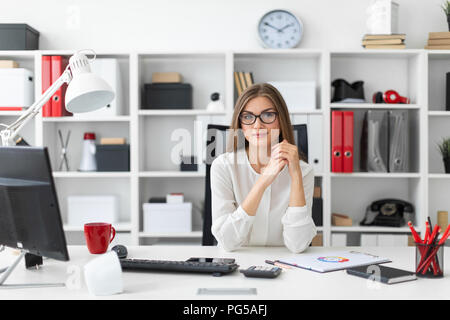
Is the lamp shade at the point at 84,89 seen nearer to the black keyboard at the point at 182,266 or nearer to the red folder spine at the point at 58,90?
the black keyboard at the point at 182,266

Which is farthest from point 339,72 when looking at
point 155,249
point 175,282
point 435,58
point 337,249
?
point 175,282

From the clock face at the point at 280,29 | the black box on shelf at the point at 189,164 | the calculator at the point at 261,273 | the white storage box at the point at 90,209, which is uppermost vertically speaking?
the clock face at the point at 280,29

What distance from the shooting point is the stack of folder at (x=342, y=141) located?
3.02m

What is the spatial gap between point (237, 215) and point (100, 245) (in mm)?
466

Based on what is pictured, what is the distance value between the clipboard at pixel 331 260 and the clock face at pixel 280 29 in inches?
77.5

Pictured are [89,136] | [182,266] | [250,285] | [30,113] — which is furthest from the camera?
[89,136]

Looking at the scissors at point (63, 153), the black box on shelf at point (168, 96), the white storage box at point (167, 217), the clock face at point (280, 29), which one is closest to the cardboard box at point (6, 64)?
the scissors at point (63, 153)

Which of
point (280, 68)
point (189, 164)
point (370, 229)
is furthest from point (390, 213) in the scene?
point (189, 164)

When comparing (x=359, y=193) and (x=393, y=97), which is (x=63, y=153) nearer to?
(x=359, y=193)

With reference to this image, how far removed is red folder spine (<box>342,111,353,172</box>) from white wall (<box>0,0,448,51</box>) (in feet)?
1.91

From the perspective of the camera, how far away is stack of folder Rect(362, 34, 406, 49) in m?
3.07

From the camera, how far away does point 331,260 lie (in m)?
1.42

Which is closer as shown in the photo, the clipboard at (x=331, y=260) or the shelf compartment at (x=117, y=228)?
the clipboard at (x=331, y=260)

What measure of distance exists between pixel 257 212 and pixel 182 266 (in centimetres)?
52
